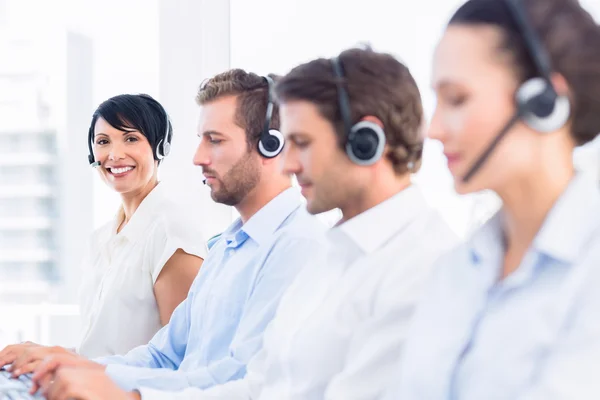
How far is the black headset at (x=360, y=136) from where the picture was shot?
1.29 meters

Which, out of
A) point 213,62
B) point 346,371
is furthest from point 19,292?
Answer: point 346,371

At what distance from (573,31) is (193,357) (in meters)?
1.18

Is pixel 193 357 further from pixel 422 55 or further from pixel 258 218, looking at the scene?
pixel 422 55

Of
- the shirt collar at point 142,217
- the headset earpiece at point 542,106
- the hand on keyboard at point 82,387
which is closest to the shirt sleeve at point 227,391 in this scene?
the hand on keyboard at point 82,387

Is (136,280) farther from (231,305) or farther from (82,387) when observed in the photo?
(82,387)

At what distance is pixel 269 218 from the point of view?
1816 millimetres

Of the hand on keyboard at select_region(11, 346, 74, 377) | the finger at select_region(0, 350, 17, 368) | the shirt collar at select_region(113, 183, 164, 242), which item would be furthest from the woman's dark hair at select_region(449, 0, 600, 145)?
the shirt collar at select_region(113, 183, 164, 242)

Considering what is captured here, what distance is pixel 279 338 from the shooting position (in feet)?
4.48

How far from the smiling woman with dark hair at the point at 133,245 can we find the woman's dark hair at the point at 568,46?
1.42 m

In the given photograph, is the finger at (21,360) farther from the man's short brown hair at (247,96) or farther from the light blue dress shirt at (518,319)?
the light blue dress shirt at (518,319)

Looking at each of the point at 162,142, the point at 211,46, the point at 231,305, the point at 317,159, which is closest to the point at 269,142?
the point at 231,305

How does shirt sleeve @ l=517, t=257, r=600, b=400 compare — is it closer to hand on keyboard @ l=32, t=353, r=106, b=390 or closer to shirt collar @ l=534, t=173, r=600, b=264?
shirt collar @ l=534, t=173, r=600, b=264

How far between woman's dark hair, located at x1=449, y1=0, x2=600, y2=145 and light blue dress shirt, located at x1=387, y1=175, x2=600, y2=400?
9 cm

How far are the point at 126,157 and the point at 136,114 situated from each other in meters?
0.13
